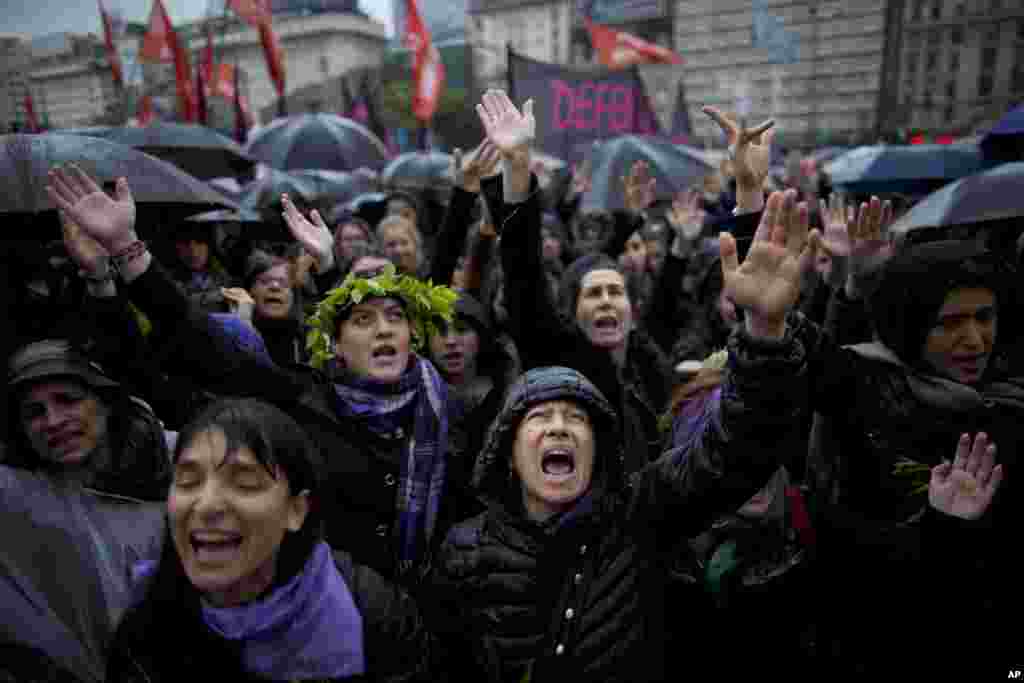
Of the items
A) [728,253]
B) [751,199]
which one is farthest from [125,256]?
[751,199]

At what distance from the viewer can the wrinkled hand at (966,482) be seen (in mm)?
1839

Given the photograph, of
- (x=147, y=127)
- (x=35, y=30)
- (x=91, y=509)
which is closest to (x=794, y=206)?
(x=91, y=509)

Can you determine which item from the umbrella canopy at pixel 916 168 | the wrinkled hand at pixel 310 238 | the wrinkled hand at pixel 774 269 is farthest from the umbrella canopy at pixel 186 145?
the umbrella canopy at pixel 916 168

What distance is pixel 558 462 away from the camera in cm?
202

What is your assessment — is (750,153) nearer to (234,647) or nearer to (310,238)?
(310,238)

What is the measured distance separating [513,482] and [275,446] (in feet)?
2.53

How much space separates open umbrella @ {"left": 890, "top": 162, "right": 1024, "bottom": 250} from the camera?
3.08 m

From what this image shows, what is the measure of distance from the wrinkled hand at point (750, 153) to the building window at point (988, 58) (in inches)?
1738

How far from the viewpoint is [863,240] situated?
2.70 m

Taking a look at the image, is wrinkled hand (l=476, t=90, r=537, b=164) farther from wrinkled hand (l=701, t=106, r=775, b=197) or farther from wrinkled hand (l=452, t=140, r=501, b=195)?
wrinkled hand (l=701, t=106, r=775, b=197)

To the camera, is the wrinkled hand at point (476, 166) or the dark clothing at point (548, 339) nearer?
the dark clothing at point (548, 339)

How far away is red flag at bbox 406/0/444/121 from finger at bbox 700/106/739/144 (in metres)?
8.37

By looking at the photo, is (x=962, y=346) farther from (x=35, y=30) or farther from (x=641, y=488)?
(x=35, y=30)

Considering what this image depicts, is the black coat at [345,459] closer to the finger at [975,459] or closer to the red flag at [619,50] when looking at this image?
the finger at [975,459]
